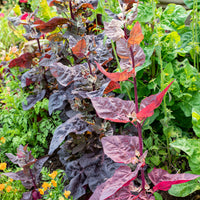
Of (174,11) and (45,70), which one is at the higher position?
(174,11)

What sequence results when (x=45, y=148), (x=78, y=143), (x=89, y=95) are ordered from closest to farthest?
(x=89, y=95), (x=78, y=143), (x=45, y=148)

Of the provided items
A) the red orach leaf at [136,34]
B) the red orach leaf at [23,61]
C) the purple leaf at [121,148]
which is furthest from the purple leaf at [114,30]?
the red orach leaf at [23,61]

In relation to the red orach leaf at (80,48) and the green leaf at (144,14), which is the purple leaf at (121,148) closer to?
the red orach leaf at (80,48)

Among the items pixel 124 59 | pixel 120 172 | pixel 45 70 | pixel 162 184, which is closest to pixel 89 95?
pixel 124 59

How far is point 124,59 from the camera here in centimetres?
95

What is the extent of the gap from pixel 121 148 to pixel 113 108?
6.7 inches

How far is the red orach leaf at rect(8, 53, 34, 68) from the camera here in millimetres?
1797

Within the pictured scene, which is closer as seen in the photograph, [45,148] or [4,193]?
[4,193]

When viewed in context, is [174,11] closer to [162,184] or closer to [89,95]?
[89,95]

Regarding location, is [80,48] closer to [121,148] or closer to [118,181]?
[121,148]

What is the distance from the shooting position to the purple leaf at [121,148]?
3.02 ft

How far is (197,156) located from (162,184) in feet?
1.18

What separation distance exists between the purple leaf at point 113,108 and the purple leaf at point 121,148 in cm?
12

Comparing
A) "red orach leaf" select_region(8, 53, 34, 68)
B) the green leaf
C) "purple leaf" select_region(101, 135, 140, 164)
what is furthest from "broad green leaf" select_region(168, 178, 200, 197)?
"red orach leaf" select_region(8, 53, 34, 68)
